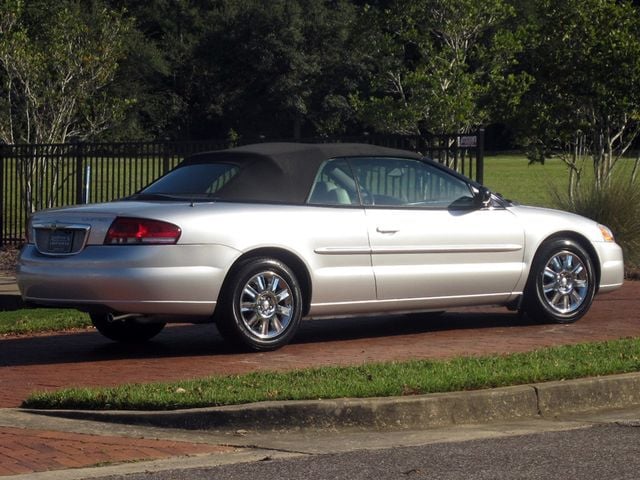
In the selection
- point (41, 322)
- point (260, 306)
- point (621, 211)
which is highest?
point (621, 211)

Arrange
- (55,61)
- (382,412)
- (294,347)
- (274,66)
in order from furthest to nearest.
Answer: (274,66) → (55,61) → (294,347) → (382,412)

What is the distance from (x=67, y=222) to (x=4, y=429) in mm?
2514

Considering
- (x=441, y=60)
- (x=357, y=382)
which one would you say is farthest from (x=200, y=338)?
(x=441, y=60)

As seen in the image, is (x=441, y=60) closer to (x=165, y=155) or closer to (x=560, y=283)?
(x=165, y=155)

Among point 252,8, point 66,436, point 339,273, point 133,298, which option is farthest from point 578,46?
point 252,8

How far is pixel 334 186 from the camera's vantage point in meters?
9.93

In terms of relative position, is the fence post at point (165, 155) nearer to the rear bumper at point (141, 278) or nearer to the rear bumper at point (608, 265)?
the rear bumper at point (608, 265)

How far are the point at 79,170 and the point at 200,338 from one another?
8569 millimetres

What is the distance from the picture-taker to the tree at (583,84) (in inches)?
770

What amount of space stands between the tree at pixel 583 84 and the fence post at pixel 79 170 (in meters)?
7.56

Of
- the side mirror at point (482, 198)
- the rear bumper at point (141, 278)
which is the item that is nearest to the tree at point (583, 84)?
the side mirror at point (482, 198)

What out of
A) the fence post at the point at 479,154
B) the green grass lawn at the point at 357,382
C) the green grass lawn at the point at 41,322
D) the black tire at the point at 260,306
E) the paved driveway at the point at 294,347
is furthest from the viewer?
the fence post at the point at 479,154

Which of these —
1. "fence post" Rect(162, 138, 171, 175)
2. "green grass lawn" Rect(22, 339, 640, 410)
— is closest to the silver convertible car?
"green grass lawn" Rect(22, 339, 640, 410)

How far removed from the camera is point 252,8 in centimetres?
6275
